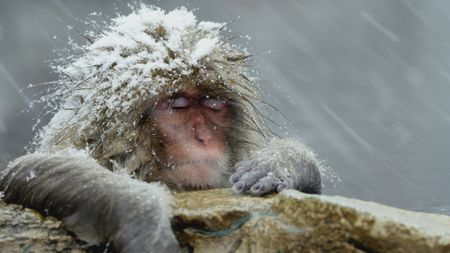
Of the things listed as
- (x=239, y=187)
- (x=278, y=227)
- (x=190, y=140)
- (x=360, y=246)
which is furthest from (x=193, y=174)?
(x=360, y=246)

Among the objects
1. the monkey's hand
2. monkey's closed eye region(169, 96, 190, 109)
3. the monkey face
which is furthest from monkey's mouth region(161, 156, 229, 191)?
monkey's closed eye region(169, 96, 190, 109)

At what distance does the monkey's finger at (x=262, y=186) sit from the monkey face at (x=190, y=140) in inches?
21.0

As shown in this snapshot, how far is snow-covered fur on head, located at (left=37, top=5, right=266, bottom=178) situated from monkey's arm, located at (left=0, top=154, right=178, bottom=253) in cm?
48

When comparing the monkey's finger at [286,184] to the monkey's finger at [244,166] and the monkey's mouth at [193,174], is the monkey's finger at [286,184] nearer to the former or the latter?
the monkey's finger at [244,166]

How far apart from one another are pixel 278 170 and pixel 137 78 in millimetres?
828

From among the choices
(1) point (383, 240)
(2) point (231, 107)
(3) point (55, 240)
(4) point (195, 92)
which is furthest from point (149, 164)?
(1) point (383, 240)

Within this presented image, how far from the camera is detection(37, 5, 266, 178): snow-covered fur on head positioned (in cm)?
295

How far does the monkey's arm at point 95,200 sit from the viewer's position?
6.05 feet

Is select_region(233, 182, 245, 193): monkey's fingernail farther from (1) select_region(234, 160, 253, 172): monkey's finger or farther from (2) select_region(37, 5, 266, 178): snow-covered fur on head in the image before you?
(2) select_region(37, 5, 266, 178): snow-covered fur on head

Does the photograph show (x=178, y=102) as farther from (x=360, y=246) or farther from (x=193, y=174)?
(x=360, y=246)

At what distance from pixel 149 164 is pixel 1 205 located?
2.55 feet

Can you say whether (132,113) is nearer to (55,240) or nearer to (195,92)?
(195,92)


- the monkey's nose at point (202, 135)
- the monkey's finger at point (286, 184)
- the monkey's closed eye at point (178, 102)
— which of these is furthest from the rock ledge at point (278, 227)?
the monkey's closed eye at point (178, 102)

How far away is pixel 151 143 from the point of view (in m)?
2.95
